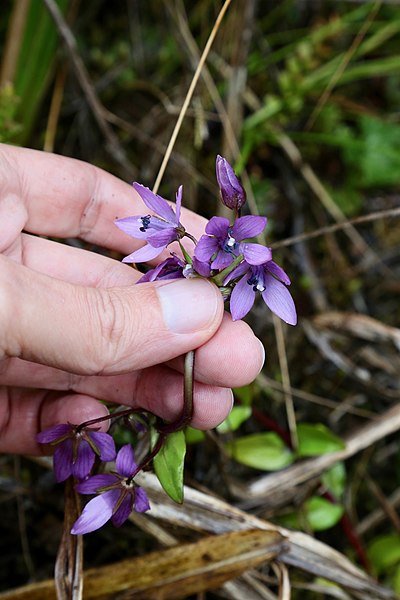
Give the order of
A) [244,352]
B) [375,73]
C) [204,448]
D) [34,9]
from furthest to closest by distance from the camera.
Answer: [375,73] → [34,9] → [204,448] → [244,352]

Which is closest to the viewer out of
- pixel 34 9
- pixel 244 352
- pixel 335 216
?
pixel 244 352

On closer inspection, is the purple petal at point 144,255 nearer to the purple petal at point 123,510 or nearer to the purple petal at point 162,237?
the purple petal at point 162,237

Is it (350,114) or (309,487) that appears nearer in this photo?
(309,487)

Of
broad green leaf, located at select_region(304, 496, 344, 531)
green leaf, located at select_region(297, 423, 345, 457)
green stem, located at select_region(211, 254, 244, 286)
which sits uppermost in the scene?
green stem, located at select_region(211, 254, 244, 286)

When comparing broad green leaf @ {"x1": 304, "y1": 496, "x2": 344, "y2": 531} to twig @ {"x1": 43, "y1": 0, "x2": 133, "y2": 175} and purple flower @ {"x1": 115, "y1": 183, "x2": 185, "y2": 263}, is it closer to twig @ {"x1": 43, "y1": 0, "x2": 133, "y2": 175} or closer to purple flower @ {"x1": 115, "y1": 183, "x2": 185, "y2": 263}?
purple flower @ {"x1": 115, "y1": 183, "x2": 185, "y2": 263}

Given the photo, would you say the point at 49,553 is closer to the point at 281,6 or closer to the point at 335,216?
the point at 335,216

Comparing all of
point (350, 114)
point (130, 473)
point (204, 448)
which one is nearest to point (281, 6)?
point (350, 114)

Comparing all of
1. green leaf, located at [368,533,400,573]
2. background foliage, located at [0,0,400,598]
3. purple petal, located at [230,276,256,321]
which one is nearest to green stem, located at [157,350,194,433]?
purple petal, located at [230,276,256,321]
